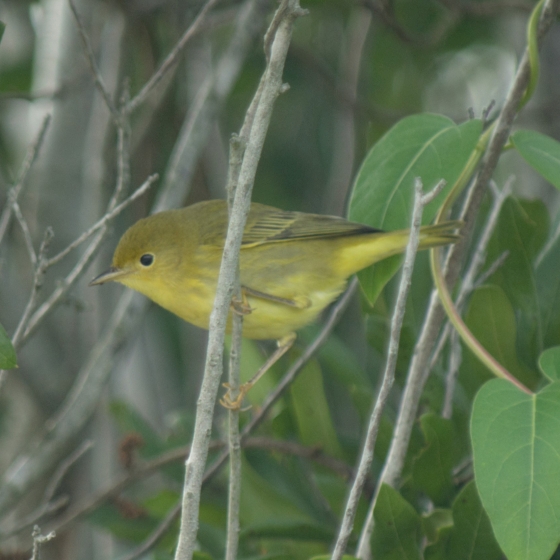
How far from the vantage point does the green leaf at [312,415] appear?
9.49 feet

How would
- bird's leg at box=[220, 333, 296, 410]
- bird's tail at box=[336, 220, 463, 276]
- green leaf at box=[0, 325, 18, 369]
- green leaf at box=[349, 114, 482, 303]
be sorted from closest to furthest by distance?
green leaf at box=[0, 325, 18, 369] < green leaf at box=[349, 114, 482, 303] < bird's tail at box=[336, 220, 463, 276] < bird's leg at box=[220, 333, 296, 410]

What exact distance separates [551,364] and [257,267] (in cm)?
154

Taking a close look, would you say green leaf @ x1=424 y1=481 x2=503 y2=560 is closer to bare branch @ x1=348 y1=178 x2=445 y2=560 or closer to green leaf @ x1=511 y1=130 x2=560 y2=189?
bare branch @ x1=348 y1=178 x2=445 y2=560

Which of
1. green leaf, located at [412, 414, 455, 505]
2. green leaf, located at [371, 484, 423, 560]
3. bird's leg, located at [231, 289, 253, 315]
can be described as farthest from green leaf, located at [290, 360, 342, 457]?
green leaf, located at [371, 484, 423, 560]

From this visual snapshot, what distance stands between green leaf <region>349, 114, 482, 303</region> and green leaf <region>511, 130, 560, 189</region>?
5.3 inches

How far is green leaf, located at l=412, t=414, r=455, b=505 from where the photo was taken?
2348 millimetres

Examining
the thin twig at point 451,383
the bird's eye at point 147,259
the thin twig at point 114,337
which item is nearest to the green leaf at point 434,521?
the thin twig at point 451,383

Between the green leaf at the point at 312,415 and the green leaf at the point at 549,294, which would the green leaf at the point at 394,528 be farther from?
the green leaf at the point at 549,294

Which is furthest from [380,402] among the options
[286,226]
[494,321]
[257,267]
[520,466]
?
[286,226]

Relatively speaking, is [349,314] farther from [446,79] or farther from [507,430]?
[507,430]

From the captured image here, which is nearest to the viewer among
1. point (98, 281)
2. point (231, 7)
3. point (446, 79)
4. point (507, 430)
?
point (507, 430)

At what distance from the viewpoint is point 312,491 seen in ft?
9.76

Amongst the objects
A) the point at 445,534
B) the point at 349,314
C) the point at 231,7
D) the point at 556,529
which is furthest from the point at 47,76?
the point at 556,529

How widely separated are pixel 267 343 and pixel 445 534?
3409mm
